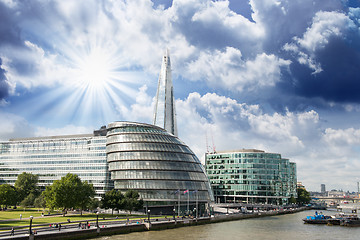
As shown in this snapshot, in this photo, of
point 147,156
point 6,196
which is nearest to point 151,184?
point 147,156

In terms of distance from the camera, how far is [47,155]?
146 meters

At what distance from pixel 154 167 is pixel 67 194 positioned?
1191 inches

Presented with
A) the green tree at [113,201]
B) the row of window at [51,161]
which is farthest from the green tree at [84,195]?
the row of window at [51,161]

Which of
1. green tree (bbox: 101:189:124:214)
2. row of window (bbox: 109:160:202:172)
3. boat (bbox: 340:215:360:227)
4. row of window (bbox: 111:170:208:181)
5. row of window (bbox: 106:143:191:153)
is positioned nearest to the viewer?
green tree (bbox: 101:189:124:214)

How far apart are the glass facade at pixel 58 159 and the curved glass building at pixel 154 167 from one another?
993cm

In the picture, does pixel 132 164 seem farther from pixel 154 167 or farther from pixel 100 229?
pixel 100 229

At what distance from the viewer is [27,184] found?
442ft

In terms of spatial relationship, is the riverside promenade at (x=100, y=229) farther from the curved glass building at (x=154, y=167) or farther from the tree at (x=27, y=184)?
the tree at (x=27, y=184)

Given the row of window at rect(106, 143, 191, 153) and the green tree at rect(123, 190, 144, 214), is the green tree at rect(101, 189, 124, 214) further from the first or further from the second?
the row of window at rect(106, 143, 191, 153)

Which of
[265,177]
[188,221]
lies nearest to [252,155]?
[265,177]

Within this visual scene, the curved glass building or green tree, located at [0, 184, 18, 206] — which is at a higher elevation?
the curved glass building

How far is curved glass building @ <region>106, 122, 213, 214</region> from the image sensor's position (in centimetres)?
11150

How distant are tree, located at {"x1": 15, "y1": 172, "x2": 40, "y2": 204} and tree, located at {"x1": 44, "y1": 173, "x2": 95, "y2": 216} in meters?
40.2

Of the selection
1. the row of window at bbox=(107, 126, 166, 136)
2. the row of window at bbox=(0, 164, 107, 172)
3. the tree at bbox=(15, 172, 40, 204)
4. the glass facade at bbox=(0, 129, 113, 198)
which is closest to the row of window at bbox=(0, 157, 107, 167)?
the glass facade at bbox=(0, 129, 113, 198)
